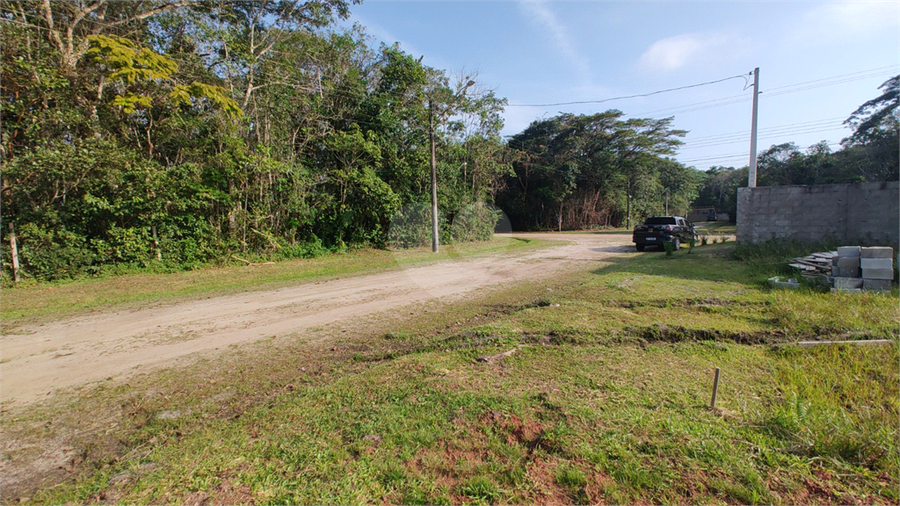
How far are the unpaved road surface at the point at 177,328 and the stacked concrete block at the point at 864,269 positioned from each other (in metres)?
5.52

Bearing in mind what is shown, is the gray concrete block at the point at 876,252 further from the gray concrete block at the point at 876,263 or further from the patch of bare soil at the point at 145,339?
the patch of bare soil at the point at 145,339

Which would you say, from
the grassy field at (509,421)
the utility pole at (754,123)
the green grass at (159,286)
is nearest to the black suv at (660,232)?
the utility pole at (754,123)

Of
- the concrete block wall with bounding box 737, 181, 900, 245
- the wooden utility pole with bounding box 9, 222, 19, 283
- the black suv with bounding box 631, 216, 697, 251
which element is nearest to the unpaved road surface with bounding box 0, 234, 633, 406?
the wooden utility pole with bounding box 9, 222, 19, 283

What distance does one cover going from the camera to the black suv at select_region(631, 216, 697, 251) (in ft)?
49.5

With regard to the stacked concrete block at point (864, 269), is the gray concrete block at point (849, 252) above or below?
above

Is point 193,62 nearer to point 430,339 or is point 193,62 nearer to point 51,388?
point 51,388

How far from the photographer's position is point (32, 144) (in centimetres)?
899

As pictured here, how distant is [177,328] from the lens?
213 inches

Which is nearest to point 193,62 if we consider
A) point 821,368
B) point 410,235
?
point 410,235

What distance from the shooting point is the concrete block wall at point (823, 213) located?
938cm

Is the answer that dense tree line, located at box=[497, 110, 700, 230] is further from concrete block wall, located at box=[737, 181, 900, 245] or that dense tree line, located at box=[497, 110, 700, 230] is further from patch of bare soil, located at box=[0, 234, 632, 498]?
patch of bare soil, located at box=[0, 234, 632, 498]

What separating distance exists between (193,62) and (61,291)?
791 centimetres

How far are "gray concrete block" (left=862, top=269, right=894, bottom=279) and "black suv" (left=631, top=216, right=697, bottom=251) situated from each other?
8.63 meters

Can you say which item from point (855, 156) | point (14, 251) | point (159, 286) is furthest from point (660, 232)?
point (855, 156)
